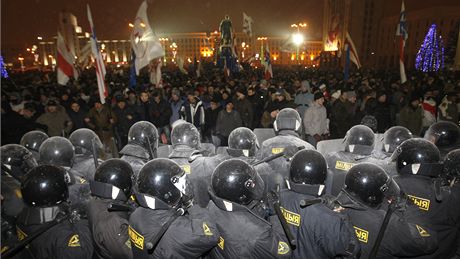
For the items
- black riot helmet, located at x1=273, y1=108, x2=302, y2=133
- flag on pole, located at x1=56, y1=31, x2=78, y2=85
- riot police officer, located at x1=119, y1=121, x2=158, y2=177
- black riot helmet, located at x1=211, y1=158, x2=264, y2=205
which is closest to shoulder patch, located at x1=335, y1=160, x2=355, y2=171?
black riot helmet, located at x1=273, y1=108, x2=302, y2=133

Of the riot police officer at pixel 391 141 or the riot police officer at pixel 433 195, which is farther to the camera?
the riot police officer at pixel 391 141

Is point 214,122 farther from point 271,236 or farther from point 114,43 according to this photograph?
point 114,43

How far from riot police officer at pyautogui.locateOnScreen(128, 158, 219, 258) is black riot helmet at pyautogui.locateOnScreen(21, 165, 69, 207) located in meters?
0.90

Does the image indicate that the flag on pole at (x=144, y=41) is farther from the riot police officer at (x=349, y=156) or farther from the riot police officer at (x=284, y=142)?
the riot police officer at (x=349, y=156)

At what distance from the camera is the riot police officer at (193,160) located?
5.03 m

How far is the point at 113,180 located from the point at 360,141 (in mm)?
3827

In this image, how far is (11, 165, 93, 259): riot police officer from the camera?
10.4ft

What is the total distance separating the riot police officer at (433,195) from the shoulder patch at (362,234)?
896 mm

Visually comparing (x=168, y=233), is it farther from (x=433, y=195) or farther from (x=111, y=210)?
(x=433, y=195)

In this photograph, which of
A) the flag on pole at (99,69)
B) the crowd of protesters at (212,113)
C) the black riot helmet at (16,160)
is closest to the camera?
the black riot helmet at (16,160)

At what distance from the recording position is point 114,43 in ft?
381

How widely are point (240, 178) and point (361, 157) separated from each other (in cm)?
264

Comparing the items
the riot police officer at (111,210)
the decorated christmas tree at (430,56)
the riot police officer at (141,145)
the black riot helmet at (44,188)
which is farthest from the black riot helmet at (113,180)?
the decorated christmas tree at (430,56)

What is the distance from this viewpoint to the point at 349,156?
516cm
